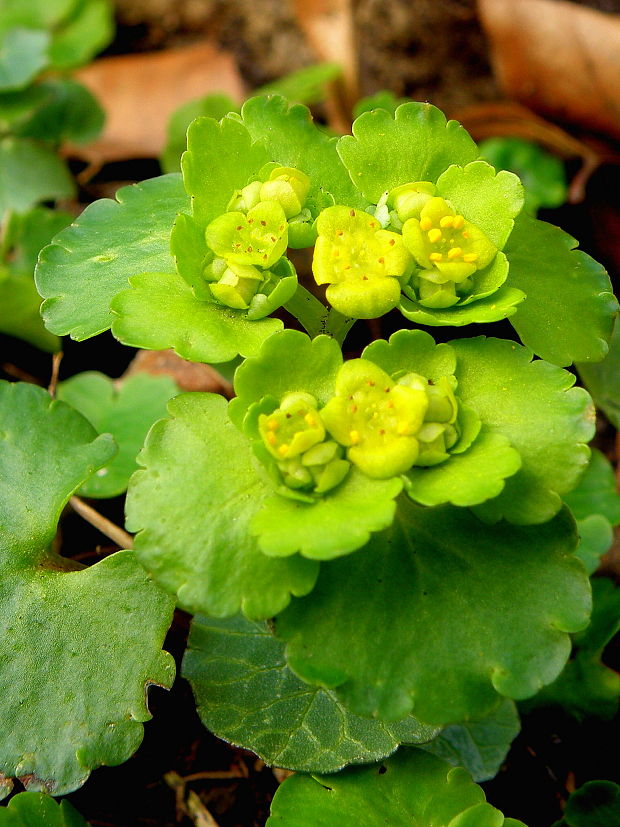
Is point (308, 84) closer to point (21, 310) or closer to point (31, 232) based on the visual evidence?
point (31, 232)

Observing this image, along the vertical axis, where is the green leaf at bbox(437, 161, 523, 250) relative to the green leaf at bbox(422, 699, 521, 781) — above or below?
above

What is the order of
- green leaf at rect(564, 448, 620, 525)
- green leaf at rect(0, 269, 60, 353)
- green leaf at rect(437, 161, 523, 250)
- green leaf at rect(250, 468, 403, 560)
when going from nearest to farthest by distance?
green leaf at rect(250, 468, 403, 560) → green leaf at rect(437, 161, 523, 250) → green leaf at rect(564, 448, 620, 525) → green leaf at rect(0, 269, 60, 353)

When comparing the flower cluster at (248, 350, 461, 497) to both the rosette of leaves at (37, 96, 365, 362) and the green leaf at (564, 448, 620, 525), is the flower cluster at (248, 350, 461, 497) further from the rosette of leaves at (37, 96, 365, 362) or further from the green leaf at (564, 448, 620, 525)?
the green leaf at (564, 448, 620, 525)

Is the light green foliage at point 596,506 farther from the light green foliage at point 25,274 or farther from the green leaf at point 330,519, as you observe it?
the light green foliage at point 25,274

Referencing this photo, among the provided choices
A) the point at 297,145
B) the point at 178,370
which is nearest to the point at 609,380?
the point at 297,145

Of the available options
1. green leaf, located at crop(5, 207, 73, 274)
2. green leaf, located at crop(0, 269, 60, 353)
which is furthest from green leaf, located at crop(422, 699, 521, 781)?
green leaf, located at crop(5, 207, 73, 274)

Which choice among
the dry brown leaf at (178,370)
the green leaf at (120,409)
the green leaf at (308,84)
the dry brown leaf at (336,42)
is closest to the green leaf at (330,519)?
the green leaf at (120,409)

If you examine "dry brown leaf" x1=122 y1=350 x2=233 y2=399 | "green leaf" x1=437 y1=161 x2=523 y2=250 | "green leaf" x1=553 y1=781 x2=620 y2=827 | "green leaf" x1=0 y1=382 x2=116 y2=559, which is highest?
"green leaf" x1=437 y1=161 x2=523 y2=250
